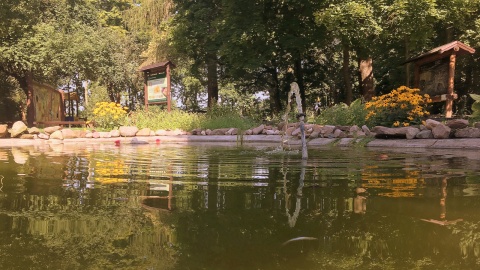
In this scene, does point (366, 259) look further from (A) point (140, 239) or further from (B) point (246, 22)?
(B) point (246, 22)

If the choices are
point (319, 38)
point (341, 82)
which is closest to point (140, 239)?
point (319, 38)

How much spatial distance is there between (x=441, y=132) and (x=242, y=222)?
24.2 feet

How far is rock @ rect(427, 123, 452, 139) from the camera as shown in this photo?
790cm

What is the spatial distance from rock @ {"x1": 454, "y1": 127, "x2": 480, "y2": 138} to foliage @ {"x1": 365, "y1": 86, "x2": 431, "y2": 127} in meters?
2.04

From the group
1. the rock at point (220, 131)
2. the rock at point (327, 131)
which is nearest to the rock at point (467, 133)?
the rock at point (327, 131)

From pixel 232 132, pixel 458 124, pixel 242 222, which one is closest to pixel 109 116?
pixel 232 132

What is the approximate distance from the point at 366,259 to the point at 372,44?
1516 cm

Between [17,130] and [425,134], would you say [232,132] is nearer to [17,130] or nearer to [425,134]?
[425,134]

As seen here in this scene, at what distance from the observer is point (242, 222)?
2.09 metres

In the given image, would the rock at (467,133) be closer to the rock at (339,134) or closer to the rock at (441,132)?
the rock at (441,132)

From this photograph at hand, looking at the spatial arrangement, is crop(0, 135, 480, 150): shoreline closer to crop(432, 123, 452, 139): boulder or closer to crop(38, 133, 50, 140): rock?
crop(432, 123, 452, 139): boulder

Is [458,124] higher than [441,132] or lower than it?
higher

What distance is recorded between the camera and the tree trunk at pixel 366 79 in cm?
1644

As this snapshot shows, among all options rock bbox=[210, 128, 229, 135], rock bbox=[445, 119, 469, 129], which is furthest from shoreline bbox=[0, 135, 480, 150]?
rock bbox=[445, 119, 469, 129]
